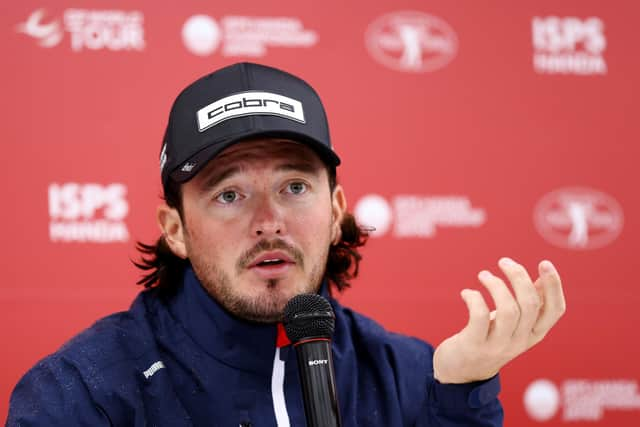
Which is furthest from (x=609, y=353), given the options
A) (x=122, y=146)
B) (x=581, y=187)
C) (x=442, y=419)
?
(x=122, y=146)

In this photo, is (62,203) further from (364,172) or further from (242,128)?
(242,128)

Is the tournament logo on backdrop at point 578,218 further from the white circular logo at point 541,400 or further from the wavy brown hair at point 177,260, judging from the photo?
the wavy brown hair at point 177,260

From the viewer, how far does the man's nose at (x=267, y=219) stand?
1.29m

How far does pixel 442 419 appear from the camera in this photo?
1.29 meters

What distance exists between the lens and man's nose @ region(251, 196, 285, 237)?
1.29 m

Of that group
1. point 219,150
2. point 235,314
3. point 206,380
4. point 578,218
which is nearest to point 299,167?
point 219,150

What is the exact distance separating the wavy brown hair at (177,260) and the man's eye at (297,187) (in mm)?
104

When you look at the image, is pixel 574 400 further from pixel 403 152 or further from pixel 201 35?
pixel 201 35

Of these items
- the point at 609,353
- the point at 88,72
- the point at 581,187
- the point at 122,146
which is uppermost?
the point at 88,72

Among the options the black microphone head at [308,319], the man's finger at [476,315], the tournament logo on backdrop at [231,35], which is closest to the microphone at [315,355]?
the black microphone head at [308,319]

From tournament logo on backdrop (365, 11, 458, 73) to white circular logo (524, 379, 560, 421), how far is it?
2.94 ft

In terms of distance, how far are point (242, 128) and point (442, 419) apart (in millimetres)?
520

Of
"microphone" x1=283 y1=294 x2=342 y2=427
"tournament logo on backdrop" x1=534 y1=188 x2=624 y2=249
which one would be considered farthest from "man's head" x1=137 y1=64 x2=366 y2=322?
"tournament logo on backdrop" x1=534 y1=188 x2=624 y2=249

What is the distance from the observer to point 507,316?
3.54 feet
